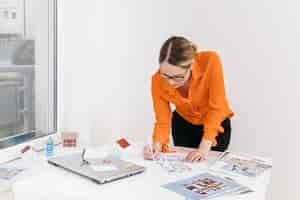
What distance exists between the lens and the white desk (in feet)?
4.49


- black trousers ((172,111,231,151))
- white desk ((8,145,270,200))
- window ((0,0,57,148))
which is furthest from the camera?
black trousers ((172,111,231,151))

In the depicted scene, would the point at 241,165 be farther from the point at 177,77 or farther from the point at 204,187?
the point at 177,77

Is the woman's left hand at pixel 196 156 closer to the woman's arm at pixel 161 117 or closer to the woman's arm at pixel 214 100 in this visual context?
the woman's arm at pixel 214 100

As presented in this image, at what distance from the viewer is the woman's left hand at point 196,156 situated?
1776mm

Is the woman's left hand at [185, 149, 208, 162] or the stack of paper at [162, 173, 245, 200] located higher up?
the woman's left hand at [185, 149, 208, 162]

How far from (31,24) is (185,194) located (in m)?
1.35

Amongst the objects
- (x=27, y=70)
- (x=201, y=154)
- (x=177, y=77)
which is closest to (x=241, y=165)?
(x=201, y=154)

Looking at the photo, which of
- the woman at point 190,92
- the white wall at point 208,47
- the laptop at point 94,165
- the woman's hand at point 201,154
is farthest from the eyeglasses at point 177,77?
the white wall at point 208,47

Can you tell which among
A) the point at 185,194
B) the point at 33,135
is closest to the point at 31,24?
the point at 33,135

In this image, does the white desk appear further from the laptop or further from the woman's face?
the woman's face

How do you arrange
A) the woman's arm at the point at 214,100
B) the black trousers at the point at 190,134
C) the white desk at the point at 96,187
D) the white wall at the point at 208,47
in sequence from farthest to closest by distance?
the white wall at the point at 208,47 → the black trousers at the point at 190,134 → the woman's arm at the point at 214,100 → the white desk at the point at 96,187

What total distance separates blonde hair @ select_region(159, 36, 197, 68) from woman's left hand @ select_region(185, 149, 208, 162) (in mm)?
391

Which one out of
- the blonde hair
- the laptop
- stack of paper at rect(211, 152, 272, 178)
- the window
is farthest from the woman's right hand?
the window

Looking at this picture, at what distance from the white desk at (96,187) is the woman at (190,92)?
10.8 inches
